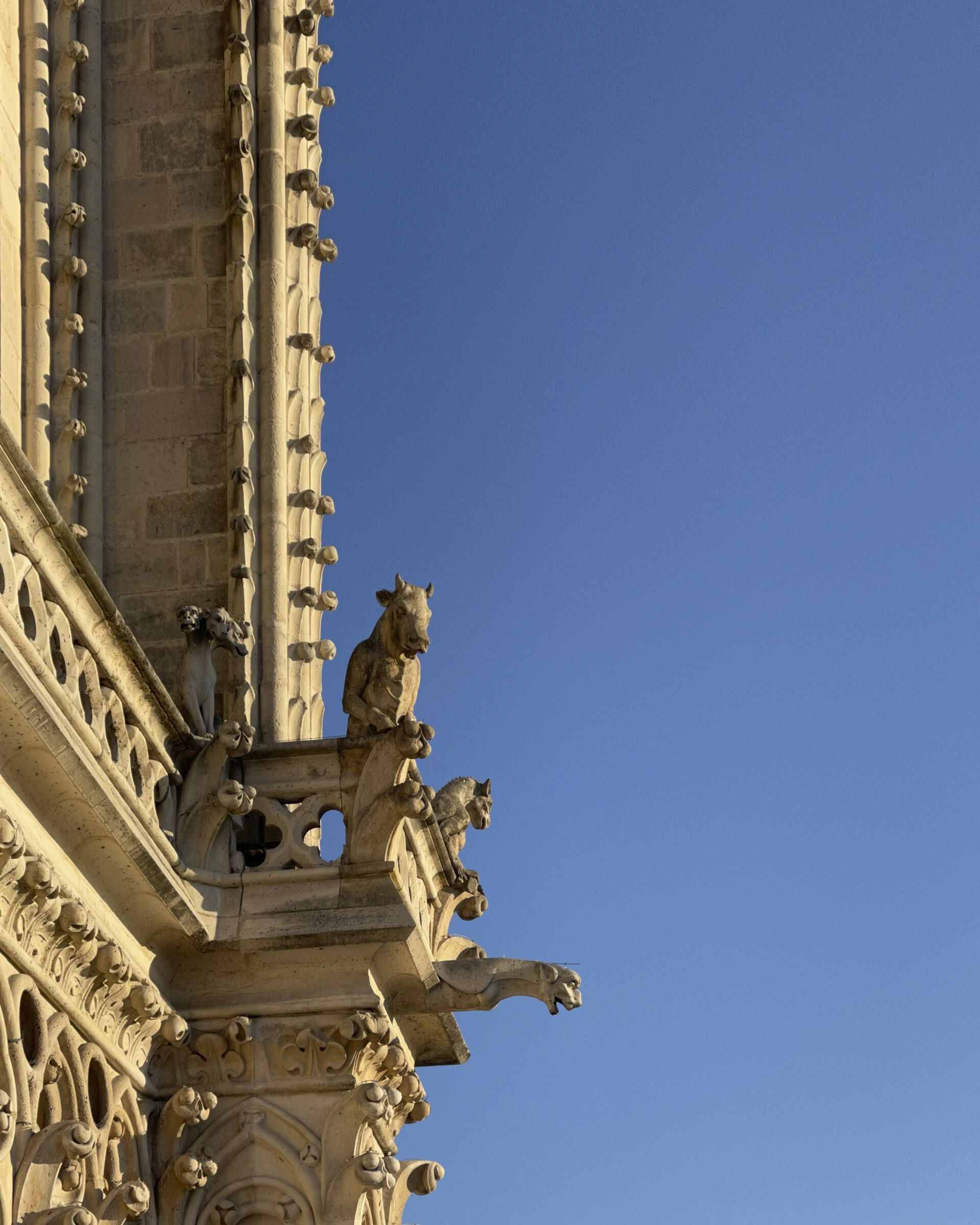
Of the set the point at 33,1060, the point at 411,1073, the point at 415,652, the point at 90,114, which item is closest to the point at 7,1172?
the point at 33,1060

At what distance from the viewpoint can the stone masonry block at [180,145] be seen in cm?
1127

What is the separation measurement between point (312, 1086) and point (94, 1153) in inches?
39.2

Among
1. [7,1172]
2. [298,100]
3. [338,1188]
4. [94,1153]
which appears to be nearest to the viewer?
[7,1172]

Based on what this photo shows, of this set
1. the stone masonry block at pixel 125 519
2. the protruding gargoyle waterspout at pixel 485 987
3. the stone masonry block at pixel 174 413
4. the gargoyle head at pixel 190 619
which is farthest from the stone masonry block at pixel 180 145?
the protruding gargoyle waterspout at pixel 485 987

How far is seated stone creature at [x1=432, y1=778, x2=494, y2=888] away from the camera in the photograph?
10.1 meters

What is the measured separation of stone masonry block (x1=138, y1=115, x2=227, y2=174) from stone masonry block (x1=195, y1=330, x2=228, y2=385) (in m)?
0.93

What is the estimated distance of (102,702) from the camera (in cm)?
802

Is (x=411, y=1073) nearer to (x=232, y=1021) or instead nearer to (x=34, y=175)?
(x=232, y=1021)

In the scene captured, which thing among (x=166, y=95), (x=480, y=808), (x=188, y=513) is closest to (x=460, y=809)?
(x=480, y=808)

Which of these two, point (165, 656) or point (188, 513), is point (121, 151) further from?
point (165, 656)

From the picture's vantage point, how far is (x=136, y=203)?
1119 centimetres

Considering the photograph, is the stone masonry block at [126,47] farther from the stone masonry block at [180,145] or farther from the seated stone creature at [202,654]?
the seated stone creature at [202,654]

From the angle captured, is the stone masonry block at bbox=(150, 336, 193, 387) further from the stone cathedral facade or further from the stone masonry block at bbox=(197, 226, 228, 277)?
the stone masonry block at bbox=(197, 226, 228, 277)

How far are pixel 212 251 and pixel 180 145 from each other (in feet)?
2.03
